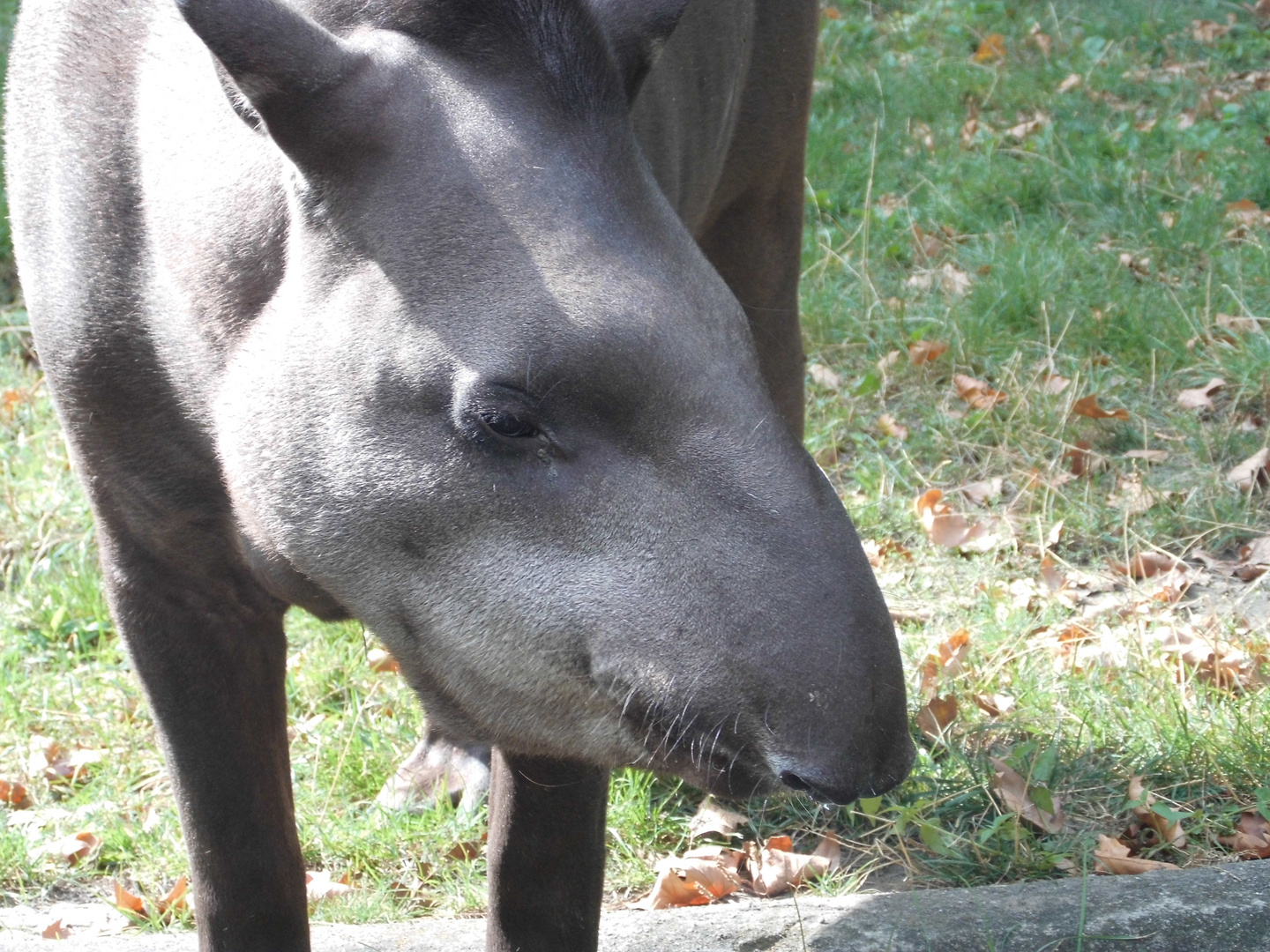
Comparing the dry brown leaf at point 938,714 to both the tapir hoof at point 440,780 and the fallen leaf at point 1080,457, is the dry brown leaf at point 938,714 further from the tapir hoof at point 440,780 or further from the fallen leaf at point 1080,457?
the fallen leaf at point 1080,457

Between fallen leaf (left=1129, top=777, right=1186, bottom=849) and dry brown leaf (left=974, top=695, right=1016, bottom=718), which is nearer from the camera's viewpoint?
fallen leaf (left=1129, top=777, right=1186, bottom=849)

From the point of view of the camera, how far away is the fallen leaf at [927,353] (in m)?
5.27

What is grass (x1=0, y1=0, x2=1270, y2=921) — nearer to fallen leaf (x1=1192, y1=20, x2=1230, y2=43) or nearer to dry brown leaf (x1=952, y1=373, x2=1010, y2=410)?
dry brown leaf (x1=952, y1=373, x2=1010, y2=410)

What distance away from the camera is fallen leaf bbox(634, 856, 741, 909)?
312cm

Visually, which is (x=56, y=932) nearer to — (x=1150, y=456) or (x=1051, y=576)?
(x=1051, y=576)

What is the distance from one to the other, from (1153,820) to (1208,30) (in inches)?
267

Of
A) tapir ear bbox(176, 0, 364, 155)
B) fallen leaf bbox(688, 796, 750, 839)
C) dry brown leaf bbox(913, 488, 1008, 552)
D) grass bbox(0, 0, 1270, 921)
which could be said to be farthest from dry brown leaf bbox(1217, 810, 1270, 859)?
tapir ear bbox(176, 0, 364, 155)

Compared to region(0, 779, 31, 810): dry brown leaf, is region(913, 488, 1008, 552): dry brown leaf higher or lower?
higher

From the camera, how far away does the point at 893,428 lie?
5.02 meters

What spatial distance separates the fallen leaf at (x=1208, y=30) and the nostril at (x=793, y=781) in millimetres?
7926

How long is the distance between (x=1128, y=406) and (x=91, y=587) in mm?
3284

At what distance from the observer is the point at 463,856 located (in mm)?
3379

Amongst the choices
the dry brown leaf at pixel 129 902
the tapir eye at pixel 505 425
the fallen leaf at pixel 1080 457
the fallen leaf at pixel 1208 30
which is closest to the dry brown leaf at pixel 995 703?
the fallen leaf at pixel 1080 457

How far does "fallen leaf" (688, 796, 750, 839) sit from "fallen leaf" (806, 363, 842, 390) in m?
2.25
